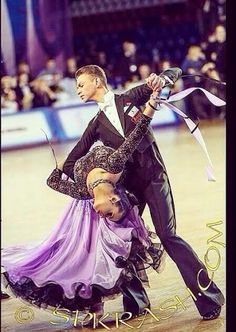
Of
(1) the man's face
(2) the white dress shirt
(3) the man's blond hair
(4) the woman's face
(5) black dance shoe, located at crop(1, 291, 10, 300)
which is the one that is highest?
(3) the man's blond hair

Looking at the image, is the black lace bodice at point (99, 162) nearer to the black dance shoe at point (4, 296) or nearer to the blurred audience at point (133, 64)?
the blurred audience at point (133, 64)

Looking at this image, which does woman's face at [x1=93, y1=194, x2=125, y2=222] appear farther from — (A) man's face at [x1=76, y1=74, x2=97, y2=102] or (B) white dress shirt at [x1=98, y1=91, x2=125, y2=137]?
(A) man's face at [x1=76, y1=74, x2=97, y2=102]

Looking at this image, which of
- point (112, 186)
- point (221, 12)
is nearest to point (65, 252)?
point (112, 186)

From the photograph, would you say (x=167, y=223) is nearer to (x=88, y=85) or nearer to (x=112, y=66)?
(x=88, y=85)

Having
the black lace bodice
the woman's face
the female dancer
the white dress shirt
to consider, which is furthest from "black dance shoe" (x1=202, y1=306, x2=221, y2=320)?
the white dress shirt

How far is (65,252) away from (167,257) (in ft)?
1.05

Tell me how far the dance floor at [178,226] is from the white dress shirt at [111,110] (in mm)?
256

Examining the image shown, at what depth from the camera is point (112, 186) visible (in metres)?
2.60

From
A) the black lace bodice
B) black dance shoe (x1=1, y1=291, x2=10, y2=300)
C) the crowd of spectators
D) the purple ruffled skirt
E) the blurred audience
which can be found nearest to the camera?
the black lace bodice

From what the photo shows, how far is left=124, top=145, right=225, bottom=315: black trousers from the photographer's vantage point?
2.63m

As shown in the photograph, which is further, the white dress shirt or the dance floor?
the dance floor

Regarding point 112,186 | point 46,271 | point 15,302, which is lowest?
point 15,302

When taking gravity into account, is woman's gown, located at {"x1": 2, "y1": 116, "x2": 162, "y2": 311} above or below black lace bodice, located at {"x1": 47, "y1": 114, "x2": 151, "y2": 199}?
below
